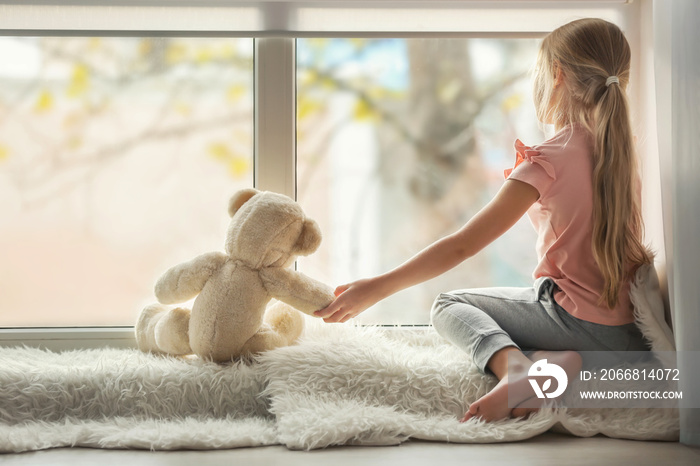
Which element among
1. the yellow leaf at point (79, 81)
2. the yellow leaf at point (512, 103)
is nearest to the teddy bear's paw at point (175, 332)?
the yellow leaf at point (79, 81)

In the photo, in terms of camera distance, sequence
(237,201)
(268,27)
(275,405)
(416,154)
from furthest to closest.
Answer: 1. (416,154)
2. (268,27)
3. (237,201)
4. (275,405)

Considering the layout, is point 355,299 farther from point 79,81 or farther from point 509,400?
point 79,81

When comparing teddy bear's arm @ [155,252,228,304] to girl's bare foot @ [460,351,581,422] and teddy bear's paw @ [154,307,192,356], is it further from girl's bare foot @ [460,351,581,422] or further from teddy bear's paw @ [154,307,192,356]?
girl's bare foot @ [460,351,581,422]

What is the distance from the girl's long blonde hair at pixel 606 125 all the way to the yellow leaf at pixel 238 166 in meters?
0.82

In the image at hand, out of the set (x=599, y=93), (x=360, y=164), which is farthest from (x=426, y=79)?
(x=599, y=93)

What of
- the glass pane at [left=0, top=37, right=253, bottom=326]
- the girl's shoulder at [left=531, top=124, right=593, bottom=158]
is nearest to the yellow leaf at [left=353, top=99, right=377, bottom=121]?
the glass pane at [left=0, top=37, right=253, bottom=326]

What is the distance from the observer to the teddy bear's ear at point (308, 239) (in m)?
1.34

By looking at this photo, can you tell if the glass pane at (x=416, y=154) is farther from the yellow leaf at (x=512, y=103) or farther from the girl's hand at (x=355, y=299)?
the girl's hand at (x=355, y=299)

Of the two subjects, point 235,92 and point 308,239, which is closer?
point 308,239

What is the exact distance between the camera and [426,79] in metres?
1.70

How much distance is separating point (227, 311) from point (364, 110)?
0.72 metres

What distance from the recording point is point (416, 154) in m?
1.70

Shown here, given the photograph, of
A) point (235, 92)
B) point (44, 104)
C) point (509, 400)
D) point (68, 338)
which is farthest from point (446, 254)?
point (44, 104)

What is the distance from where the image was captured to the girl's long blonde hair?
1.27 metres
